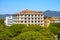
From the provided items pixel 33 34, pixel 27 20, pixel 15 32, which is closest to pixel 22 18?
pixel 27 20

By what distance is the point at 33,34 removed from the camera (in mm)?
17312

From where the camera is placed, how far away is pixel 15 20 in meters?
47.1

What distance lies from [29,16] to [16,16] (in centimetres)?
297

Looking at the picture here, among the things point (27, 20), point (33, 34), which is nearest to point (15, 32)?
point (33, 34)

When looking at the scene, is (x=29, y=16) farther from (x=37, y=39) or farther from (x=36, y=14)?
(x=37, y=39)

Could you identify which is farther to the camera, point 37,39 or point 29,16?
point 29,16

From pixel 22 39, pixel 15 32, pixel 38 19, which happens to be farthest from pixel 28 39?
pixel 38 19

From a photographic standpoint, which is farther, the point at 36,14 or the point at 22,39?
the point at 36,14

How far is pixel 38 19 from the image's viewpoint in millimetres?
44906

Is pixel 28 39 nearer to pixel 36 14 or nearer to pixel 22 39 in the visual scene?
pixel 22 39

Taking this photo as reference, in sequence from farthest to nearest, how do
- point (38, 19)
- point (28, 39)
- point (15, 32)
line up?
point (38, 19) → point (15, 32) → point (28, 39)

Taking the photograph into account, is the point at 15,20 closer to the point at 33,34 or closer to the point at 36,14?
the point at 36,14

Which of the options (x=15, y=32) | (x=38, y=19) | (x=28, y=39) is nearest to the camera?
(x=28, y=39)

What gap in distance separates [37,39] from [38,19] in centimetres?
2856
